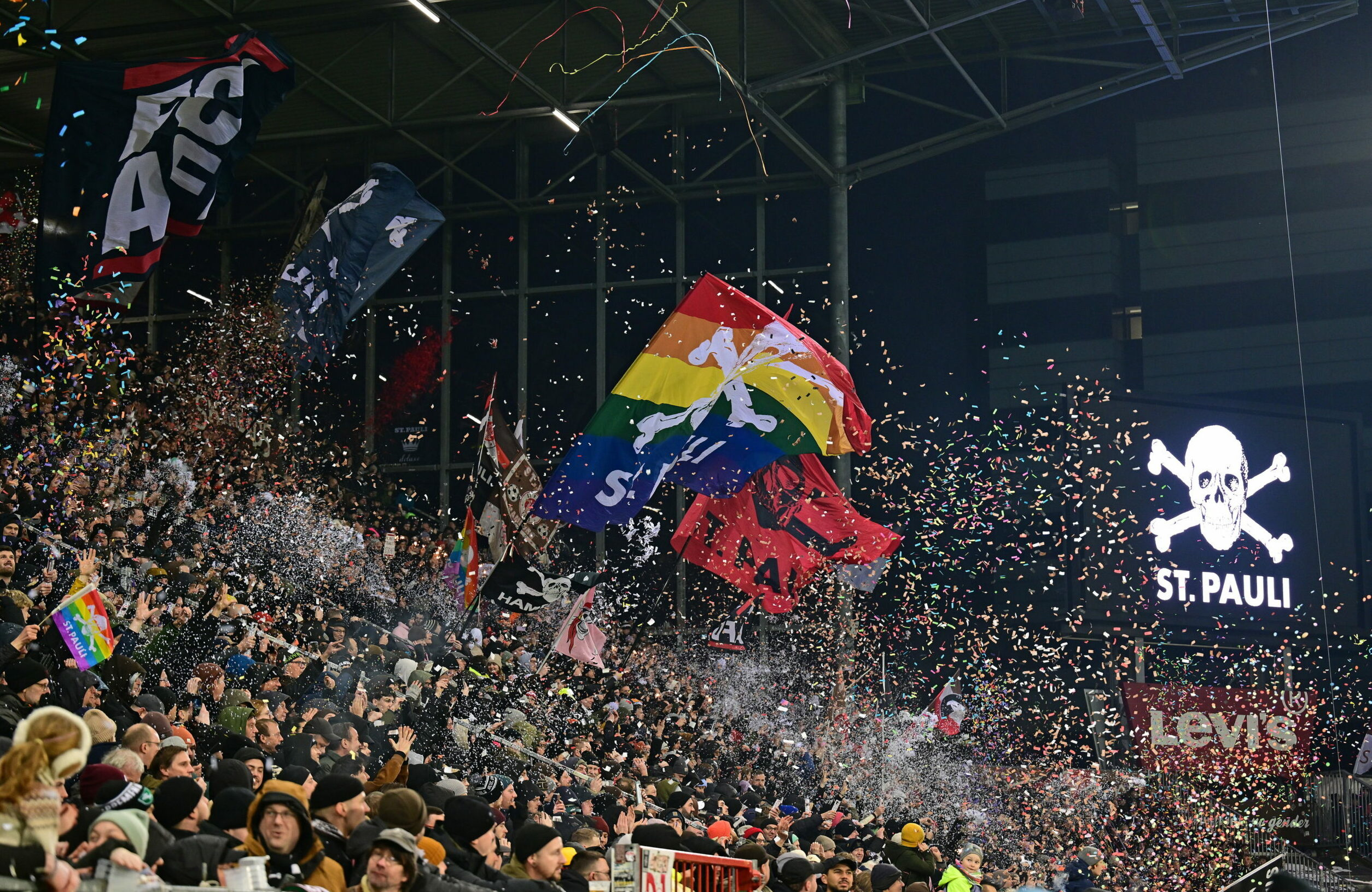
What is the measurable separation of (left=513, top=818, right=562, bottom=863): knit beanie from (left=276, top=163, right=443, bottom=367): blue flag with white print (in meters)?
11.4

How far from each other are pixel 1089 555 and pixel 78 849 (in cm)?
1856

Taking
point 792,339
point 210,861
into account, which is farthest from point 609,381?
point 210,861

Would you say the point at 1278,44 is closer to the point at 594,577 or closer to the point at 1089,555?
the point at 1089,555

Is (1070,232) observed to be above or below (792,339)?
above

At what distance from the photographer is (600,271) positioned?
27500 mm

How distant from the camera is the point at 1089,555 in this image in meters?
21.8

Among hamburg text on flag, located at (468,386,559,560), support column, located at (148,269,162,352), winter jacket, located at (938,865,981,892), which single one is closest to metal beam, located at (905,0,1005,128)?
hamburg text on flag, located at (468,386,559,560)

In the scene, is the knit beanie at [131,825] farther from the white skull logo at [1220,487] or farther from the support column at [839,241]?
the white skull logo at [1220,487]

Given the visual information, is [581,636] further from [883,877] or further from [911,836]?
[883,877]

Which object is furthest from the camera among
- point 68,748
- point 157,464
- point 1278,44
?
point 1278,44

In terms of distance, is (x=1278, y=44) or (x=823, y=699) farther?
(x=1278, y=44)

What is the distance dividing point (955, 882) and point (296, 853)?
6.76m

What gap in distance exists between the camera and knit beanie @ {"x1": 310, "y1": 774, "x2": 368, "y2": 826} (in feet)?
20.2

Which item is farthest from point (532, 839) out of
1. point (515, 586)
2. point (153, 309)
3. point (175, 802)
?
point (153, 309)
